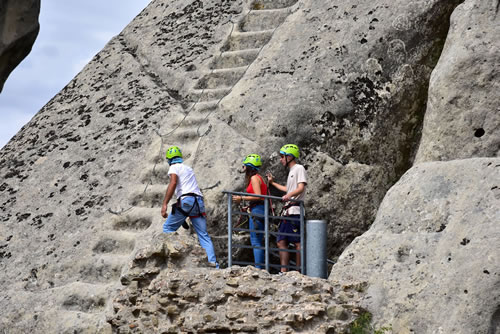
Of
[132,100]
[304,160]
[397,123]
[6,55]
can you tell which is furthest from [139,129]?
[6,55]

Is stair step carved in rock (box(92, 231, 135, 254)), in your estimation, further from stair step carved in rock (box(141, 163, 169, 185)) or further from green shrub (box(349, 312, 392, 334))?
green shrub (box(349, 312, 392, 334))

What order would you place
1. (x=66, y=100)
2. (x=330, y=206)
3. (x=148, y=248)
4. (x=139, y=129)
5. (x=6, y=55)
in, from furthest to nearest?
(x=66, y=100)
(x=139, y=129)
(x=330, y=206)
(x=148, y=248)
(x=6, y=55)

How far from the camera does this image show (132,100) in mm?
13227

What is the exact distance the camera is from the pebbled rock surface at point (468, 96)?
390 inches

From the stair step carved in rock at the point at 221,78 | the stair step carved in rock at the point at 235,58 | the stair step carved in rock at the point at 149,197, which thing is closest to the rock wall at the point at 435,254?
the stair step carved in rock at the point at 149,197

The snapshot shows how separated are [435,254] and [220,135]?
494cm

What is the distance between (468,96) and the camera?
1009 centimetres

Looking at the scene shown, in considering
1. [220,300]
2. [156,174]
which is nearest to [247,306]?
[220,300]

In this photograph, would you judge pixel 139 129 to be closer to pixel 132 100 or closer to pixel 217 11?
pixel 132 100

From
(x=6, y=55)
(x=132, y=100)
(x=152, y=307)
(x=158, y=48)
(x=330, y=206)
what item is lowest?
(x=152, y=307)

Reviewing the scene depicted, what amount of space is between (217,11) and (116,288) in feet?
21.9

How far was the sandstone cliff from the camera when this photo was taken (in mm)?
10539

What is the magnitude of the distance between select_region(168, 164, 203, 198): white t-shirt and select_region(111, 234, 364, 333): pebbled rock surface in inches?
63.0

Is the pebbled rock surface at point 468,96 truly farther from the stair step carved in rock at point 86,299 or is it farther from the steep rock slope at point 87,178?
the stair step carved in rock at point 86,299
